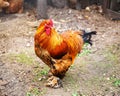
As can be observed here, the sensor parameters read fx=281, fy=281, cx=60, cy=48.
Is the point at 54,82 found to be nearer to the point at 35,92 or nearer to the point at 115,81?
the point at 35,92

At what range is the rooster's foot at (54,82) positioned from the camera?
455cm

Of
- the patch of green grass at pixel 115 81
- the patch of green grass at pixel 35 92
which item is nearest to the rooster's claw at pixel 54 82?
the patch of green grass at pixel 35 92

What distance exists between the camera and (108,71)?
5.21 m

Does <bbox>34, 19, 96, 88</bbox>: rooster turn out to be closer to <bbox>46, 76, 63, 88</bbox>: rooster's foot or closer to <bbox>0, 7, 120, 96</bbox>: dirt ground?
<bbox>46, 76, 63, 88</bbox>: rooster's foot

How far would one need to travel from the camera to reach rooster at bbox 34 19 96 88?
4.37 m

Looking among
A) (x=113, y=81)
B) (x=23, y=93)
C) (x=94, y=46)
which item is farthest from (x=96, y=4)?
(x=23, y=93)

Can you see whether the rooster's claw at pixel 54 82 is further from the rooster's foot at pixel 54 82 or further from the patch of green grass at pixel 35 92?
the patch of green grass at pixel 35 92

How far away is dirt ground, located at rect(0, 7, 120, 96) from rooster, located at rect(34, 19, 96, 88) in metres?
0.24

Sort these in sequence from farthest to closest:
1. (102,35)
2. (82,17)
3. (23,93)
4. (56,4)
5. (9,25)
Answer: (56,4) → (82,17) → (9,25) → (102,35) → (23,93)

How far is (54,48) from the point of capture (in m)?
4.38

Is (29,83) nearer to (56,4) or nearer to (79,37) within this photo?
(79,37)

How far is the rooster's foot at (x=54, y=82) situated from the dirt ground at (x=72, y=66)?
74 mm

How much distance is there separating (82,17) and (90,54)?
7.67ft

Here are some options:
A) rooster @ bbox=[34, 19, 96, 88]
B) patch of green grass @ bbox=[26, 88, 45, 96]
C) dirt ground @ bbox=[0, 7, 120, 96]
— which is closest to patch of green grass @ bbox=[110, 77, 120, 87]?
dirt ground @ bbox=[0, 7, 120, 96]
